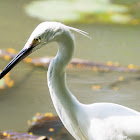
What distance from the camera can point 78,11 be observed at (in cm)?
514

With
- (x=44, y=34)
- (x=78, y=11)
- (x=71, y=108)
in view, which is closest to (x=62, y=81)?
(x=71, y=108)

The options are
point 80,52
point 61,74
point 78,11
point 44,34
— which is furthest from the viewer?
point 78,11

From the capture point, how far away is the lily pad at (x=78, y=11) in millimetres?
4902

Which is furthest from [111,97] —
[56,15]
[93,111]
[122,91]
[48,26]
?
[56,15]

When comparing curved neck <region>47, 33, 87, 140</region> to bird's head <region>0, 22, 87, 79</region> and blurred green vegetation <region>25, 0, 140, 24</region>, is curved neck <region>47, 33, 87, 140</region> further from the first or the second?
blurred green vegetation <region>25, 0, 140, 24</region>

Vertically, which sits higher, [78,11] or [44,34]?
[78,11]

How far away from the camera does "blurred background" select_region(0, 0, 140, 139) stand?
10.1ft

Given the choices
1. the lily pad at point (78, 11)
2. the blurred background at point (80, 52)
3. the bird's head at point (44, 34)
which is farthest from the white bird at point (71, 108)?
the lily pad at point (78, 11)

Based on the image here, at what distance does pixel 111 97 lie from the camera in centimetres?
319

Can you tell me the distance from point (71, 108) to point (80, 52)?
86.0 inches

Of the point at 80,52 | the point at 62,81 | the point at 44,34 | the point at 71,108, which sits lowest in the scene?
the point at 71,108

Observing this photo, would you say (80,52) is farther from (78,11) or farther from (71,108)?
(71,108)

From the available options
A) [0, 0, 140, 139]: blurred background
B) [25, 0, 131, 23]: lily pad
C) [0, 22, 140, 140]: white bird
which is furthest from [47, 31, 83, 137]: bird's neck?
[25, 0, 131, 23]: lily pad

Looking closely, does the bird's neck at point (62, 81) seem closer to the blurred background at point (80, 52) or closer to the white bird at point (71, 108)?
the white bird at point (71, 108)
